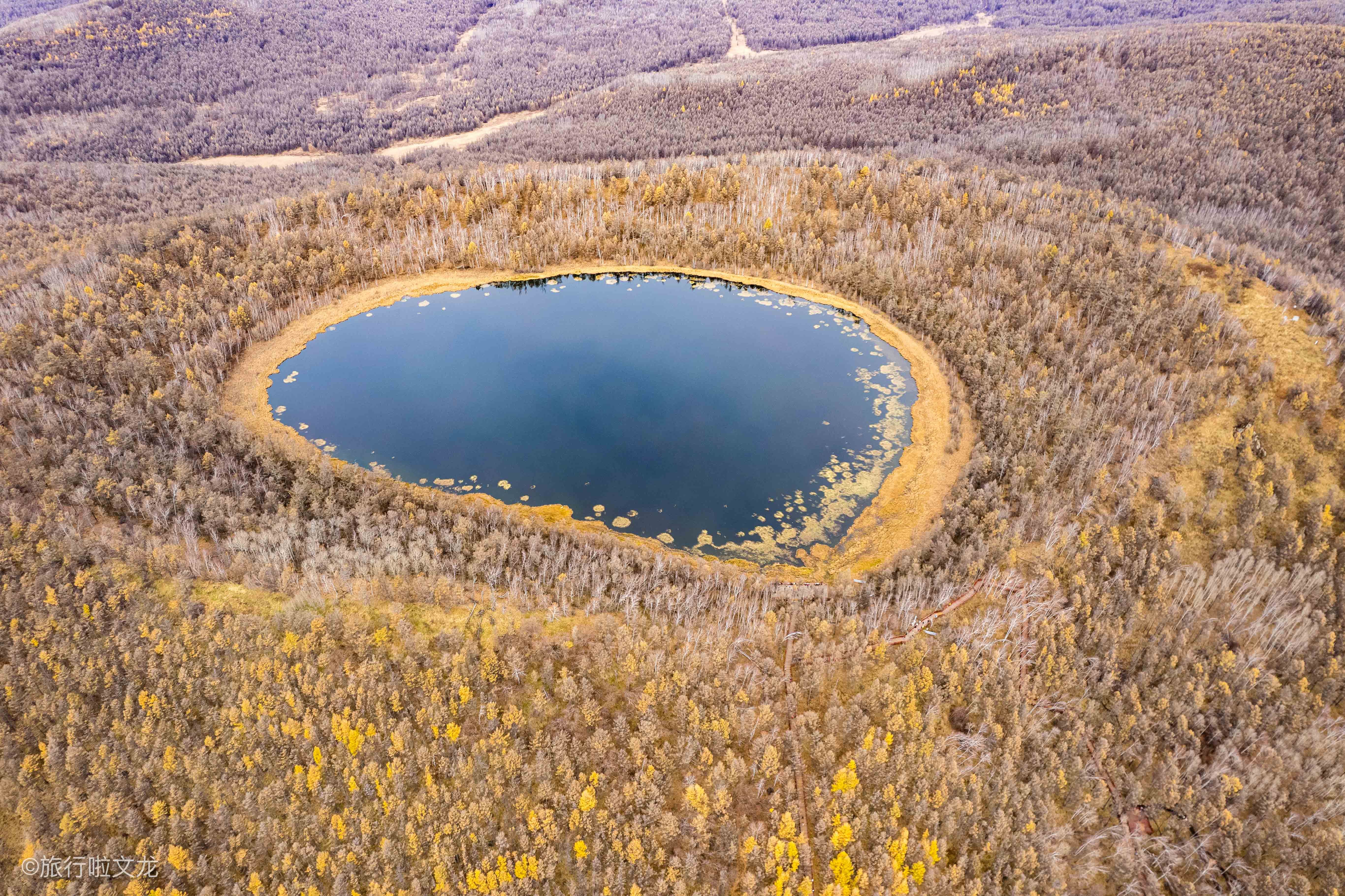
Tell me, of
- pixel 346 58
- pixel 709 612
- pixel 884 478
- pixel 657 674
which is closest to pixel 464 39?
pixel 346 58

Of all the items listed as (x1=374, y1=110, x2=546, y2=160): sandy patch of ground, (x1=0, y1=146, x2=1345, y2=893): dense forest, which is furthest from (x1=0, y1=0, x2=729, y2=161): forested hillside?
(x1=0, y1=146, x2=1345, y2=893): dense forest

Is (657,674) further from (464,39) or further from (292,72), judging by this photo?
(464,39)

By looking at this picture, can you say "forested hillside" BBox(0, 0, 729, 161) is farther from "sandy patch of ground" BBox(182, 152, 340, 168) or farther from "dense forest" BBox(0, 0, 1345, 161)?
"sandy patch of ground" BBox(182, 152, 340, 168)

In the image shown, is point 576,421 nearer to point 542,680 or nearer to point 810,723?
point 542,680

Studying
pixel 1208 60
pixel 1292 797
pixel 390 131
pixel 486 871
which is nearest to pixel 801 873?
pixel 486 871

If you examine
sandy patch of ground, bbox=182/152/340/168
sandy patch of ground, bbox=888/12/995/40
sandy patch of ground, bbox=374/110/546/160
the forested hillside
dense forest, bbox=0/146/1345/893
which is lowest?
dense forest, bbox=0/146/1345/893

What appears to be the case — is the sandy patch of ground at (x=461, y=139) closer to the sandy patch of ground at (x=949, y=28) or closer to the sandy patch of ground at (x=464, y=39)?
the sandy patch of ground at (x=464, y=39)
